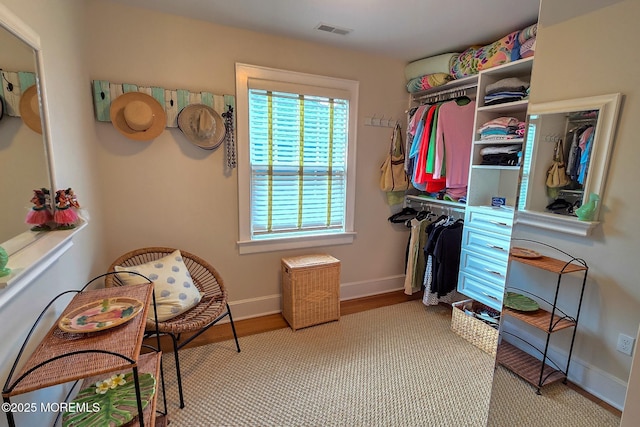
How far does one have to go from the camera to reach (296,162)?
2.68 meters

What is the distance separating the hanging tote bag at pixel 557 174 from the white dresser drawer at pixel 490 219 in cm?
155

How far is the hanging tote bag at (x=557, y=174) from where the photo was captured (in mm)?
839

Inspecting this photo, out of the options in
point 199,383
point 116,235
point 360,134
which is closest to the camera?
point 199,383

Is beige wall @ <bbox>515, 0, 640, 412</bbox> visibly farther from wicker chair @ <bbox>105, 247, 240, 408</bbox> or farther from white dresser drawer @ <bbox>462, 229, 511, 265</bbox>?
wicker chair @ <bbox>105, 247, 240, 408</bbox>

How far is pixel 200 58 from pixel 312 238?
5.65ft

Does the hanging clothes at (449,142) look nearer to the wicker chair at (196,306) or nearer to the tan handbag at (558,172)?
the tan handbag at (558,172)

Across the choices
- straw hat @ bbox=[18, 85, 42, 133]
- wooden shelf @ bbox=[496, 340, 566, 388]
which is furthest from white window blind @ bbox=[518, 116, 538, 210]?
straw hat @ bbox=[18, 85, 42, 133]

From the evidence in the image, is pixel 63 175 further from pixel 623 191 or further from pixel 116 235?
pixel 623 191

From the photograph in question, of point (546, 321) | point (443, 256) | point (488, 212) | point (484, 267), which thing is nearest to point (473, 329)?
point (484, 267)

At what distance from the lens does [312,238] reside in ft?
9.27

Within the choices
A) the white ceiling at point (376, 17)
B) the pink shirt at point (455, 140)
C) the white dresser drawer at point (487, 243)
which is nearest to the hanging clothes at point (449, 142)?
the pink shirt at point (455, 140)

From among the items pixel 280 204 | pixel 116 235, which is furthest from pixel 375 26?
pixel 116 235

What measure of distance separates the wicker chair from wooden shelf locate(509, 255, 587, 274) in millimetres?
1717

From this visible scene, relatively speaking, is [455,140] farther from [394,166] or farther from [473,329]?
[473,329]
